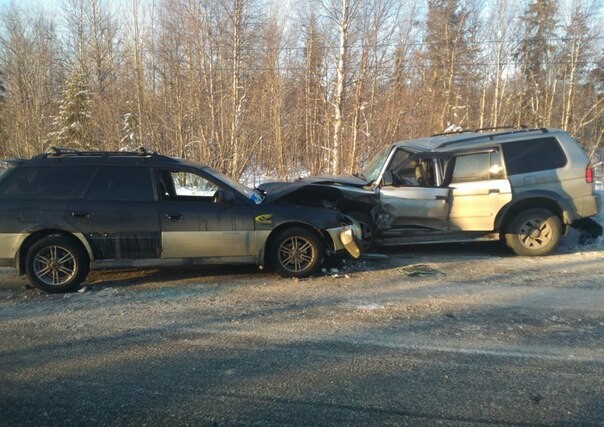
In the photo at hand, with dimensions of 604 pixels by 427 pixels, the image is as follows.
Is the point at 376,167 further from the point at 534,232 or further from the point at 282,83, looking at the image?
the point at 282,83

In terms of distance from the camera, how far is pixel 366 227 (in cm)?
770

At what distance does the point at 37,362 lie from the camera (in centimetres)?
382

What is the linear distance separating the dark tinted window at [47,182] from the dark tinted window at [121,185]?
15cm

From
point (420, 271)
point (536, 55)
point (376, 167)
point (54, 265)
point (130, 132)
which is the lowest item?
point (420, 271)

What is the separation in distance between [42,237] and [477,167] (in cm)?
679

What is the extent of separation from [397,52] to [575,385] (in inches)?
861

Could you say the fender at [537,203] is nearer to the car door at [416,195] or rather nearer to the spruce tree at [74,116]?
the car door at [416,195]

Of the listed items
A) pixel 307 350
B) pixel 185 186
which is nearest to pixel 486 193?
pixel 307 350

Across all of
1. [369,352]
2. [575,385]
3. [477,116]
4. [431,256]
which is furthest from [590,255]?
[477,116]

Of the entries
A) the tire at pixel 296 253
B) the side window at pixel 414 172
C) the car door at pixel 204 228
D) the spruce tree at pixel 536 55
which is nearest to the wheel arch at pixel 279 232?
the tire at pixel 296 253

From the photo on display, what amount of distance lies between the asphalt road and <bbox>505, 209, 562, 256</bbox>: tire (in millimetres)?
1115

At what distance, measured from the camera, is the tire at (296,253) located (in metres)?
6.27

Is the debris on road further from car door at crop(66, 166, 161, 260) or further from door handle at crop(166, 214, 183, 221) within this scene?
car door at crop(66, 166, 161, 260)

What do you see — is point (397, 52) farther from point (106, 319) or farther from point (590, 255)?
point (106, 319)
